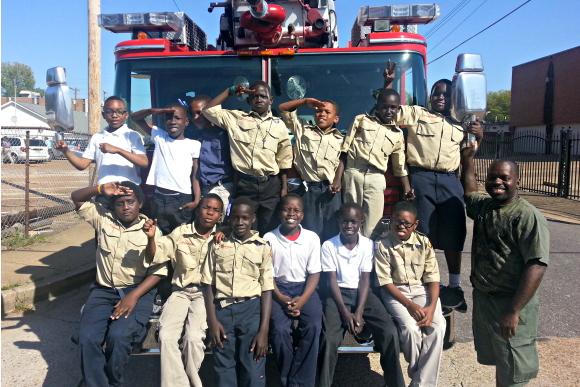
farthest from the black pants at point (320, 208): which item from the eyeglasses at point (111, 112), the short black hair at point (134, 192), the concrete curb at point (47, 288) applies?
the concrete curb at point (47, 288)

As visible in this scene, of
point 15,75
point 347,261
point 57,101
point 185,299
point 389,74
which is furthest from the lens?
point 15,75

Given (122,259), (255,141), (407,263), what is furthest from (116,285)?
(407,263)

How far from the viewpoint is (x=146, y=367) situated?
3533mm

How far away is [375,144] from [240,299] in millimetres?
1536

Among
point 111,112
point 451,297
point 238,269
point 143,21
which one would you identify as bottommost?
point 451,297

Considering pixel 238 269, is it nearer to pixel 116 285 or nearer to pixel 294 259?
pixel 294 259

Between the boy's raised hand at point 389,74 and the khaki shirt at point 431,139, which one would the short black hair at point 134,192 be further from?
the boy's raised hand at point 389,74

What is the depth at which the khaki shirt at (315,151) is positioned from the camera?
138 inches

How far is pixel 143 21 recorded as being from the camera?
4.44m

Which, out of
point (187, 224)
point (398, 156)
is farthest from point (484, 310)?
point (187, 224)

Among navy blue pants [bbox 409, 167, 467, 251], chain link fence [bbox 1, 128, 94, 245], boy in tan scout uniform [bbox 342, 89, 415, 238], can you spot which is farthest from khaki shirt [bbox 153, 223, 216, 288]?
chain link fence [bbox 1, 128, 94, 245]

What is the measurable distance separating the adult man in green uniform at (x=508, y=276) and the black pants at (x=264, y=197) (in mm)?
1453

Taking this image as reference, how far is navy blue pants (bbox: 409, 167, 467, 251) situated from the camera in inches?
141

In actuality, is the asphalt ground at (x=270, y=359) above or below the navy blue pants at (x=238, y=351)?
below
